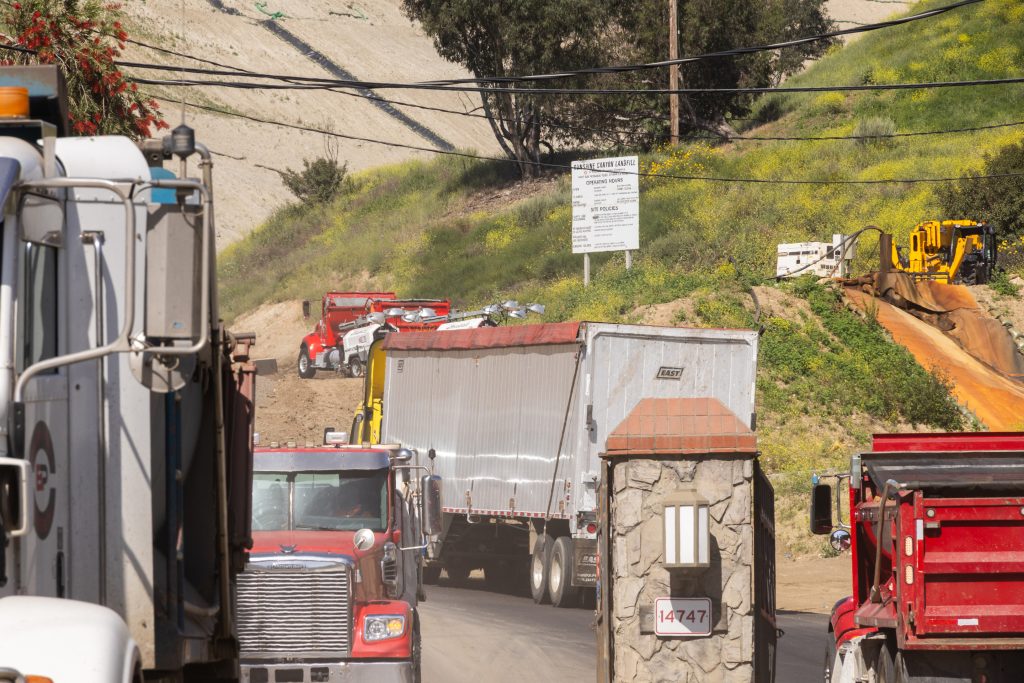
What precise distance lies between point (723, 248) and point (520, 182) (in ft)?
63.1

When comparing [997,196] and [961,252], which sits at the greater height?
[997,196]

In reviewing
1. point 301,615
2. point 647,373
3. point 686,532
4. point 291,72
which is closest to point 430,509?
point 301,615

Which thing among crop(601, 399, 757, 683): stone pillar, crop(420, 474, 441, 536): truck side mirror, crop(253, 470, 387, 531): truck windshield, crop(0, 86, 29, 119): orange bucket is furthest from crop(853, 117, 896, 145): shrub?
crop(0, 86, 29, 119): orange bucket

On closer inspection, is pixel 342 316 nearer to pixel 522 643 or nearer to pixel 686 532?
pixel 522 643

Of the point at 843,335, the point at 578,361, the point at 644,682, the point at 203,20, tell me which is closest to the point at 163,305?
the point at 644,682

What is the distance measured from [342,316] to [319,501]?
31523 millimetres

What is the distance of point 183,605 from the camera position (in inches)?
263

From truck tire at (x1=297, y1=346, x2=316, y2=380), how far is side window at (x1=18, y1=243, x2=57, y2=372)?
39013 millimetres

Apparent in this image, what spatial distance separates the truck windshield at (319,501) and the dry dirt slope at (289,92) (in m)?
77.5

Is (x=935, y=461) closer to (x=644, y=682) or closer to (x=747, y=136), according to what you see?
(x=644, y=682)

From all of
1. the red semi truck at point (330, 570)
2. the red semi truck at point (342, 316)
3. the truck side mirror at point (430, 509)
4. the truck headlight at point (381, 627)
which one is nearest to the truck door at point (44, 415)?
the red semi truck at point (330, 570)

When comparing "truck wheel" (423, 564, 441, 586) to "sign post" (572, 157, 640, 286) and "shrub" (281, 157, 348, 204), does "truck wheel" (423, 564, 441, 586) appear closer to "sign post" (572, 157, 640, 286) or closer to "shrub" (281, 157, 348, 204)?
"sign post" (572, 157, 640, 286)

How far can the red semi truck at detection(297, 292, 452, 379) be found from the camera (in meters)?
40.4

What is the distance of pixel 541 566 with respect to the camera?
2097 centimetres
